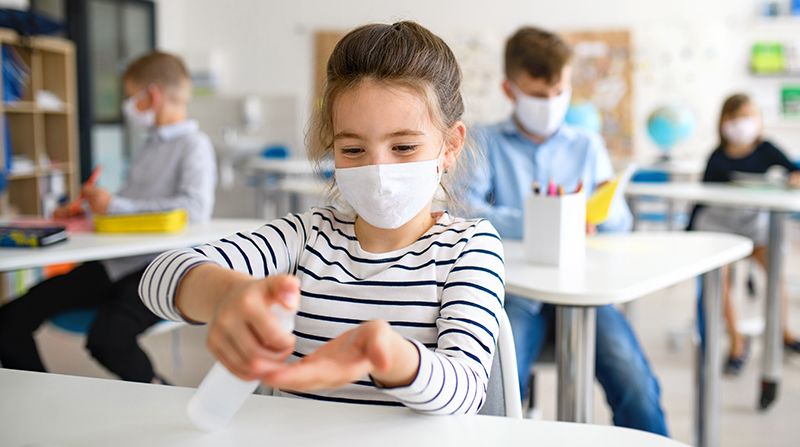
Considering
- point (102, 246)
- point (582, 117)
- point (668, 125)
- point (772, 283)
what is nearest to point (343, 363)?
point (102, 246)

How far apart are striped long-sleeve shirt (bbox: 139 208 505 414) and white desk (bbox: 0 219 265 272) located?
34.0 inches

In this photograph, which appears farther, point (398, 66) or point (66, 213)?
point (66, 213)

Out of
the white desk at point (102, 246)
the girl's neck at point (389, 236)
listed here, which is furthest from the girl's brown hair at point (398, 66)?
the white desk at point (102, 246)

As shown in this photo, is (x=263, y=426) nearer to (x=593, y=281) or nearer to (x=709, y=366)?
(x=593, y=281)

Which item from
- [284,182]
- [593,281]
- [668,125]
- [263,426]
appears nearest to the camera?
[263,426]

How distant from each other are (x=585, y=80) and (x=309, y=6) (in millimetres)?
2541

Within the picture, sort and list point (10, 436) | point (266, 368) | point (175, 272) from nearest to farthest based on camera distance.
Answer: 1. point (266, 368)
2. point (10, 436)
3. point (175, 272)

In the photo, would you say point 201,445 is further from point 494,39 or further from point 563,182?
point 494,39

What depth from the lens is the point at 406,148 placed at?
107cm

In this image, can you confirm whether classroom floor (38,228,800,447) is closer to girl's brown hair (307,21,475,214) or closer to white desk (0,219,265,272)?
white desk (0,219,265,272)

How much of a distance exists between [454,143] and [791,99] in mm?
6126

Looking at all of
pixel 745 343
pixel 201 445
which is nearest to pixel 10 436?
pixel 201 445

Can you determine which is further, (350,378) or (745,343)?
(745,343)

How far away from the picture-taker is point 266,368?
66 centimetres
